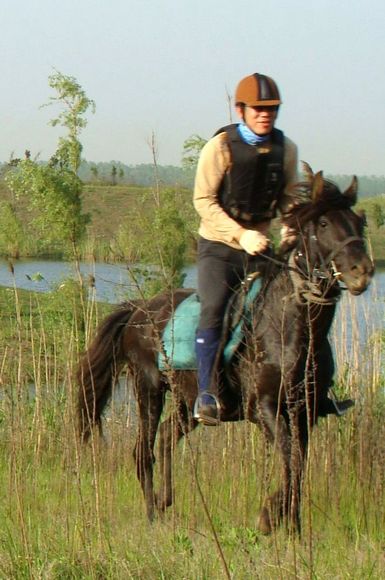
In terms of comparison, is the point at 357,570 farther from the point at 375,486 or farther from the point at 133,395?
the point at 133,395

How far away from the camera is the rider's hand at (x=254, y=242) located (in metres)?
6.25

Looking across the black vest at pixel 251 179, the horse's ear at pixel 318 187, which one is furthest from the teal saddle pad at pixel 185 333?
the horse's ear at pixel 318 187

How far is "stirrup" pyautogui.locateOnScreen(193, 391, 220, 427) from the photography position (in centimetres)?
658

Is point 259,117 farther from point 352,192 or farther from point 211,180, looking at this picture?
point 352,192

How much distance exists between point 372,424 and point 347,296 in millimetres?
1922

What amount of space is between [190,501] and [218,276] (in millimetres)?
1753

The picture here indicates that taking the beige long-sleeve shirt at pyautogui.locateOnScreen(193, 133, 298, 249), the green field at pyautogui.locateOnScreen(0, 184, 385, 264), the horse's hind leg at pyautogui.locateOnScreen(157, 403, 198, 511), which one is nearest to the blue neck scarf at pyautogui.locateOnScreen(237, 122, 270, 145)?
the beige long-sleeve shirt at pyautogui.locateOnScreen(193, 133, 298, 249)

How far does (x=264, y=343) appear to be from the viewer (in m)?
6.40

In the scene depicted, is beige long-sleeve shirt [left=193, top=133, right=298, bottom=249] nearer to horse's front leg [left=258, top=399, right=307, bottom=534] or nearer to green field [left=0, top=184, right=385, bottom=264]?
green field [left=0, top=184, right=385, bottom=264]

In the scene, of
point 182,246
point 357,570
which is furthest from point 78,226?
point 357,570

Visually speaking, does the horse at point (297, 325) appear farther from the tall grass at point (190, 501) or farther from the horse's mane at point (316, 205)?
the tall grass at point (190, 501)

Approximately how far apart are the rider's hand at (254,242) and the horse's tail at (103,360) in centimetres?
182

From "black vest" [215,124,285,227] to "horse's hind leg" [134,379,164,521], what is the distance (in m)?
1.57

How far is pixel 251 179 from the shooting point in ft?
22.0
